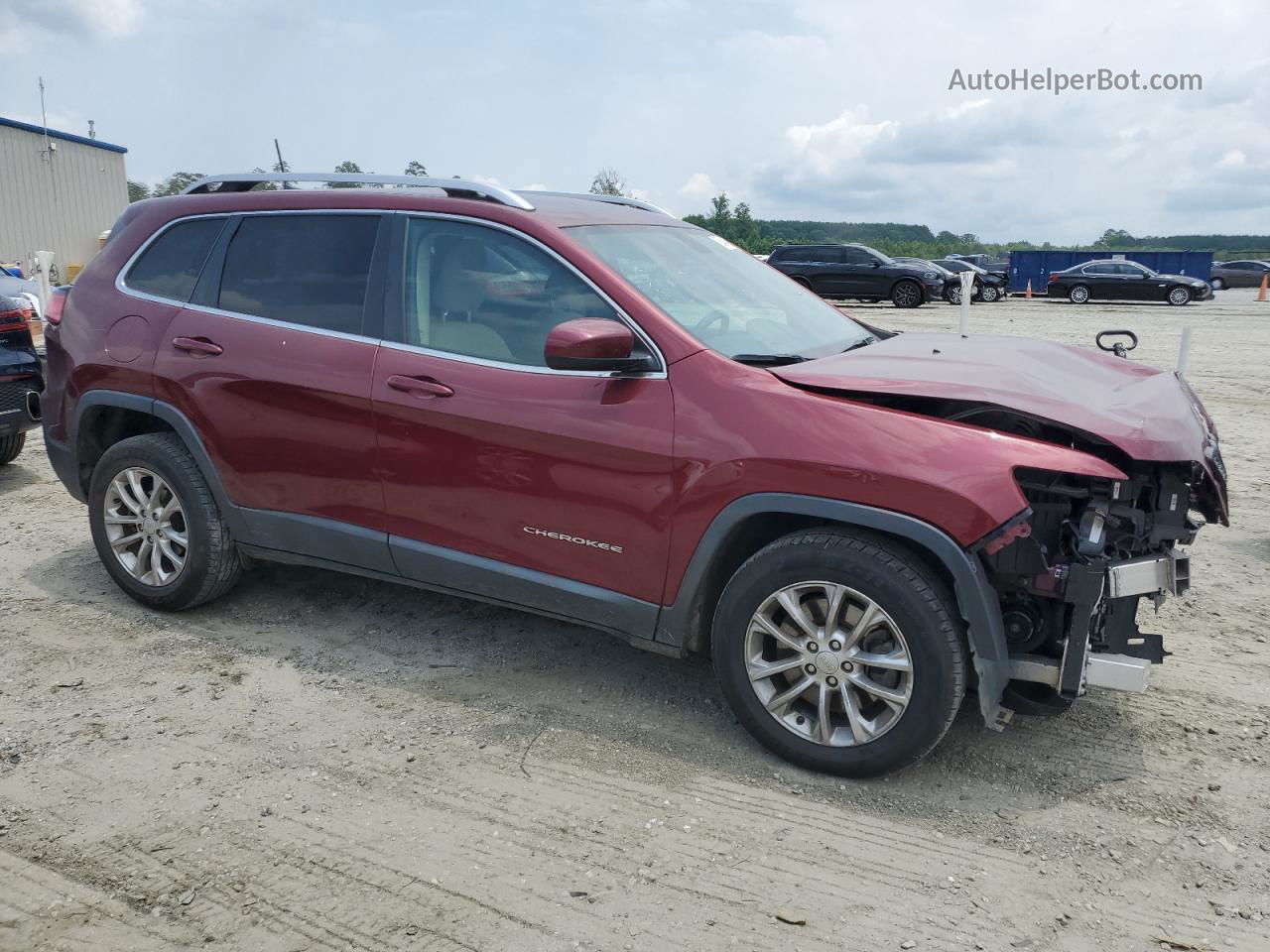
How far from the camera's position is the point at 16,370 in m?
6.91

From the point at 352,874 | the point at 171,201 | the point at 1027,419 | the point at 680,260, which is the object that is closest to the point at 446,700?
the point at 352,874

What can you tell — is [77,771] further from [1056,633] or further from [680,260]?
[1056,633]

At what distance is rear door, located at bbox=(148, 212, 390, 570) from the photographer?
13.5 ft

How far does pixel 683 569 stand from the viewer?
11.6 feet

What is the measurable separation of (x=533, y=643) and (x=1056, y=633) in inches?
84.6

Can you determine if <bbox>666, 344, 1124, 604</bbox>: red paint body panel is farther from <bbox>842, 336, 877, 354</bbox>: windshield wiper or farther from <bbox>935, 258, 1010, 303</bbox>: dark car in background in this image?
<bbox>935, 258, 1010, 303</bbox>: dark car in background

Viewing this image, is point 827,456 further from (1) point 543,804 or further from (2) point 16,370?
(2) point 16,370

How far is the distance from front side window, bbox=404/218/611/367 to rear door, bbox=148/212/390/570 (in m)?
0.19

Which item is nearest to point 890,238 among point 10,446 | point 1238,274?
point 1238,274

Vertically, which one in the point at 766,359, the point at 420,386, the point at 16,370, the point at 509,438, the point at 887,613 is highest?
the point at 766,359

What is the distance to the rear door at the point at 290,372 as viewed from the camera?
4.11 metres

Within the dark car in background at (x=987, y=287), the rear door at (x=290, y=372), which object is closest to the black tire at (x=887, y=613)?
the rear door at (x=290, y=372)

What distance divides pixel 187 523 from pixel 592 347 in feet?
7.57

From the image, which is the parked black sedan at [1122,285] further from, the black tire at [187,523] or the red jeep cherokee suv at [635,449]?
the black tire at [187,523]
